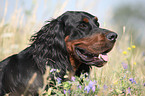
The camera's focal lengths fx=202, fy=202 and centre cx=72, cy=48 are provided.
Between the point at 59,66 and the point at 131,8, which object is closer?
the point at 59,66

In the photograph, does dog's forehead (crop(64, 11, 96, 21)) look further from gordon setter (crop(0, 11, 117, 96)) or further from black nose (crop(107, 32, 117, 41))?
black nose (crop(107, 32, 117, 41))

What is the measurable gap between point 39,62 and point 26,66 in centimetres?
16

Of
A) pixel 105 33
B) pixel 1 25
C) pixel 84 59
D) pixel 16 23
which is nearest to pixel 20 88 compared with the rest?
pixel 84 59

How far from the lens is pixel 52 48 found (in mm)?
2639

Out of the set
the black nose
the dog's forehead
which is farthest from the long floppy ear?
the black nose

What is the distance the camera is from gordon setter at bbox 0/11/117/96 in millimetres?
2402

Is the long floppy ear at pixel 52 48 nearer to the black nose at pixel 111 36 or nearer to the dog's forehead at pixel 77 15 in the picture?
the dog's forehead at pixel 77 15

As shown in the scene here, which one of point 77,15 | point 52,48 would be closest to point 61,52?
point 52,48

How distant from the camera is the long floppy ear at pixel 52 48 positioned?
2523 mm

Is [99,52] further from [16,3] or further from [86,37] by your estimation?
[16,3]

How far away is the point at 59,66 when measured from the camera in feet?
8.32

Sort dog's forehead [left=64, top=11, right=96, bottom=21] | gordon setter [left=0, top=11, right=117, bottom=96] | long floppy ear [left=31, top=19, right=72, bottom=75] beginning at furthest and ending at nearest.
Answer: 1. dog's forehead [left=64, top=11, right=96, bottom=21]
2. long floppy ear [left=31, top=19, right=72, bottom=75]
3. gordon setter [left=0, top=11, right=117, bottom=96]

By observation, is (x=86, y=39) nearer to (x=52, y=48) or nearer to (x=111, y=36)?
(x=111, y=36)

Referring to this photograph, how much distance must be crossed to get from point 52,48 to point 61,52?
137 mm
